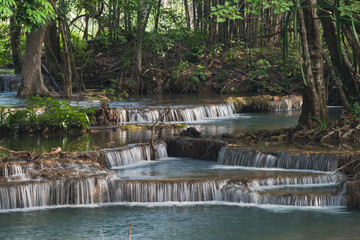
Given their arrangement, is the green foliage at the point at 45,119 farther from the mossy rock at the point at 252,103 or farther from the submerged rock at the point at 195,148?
the mossy rock at the point at 252,103

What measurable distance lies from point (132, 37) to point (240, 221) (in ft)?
69.1

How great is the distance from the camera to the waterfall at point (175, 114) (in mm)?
18484

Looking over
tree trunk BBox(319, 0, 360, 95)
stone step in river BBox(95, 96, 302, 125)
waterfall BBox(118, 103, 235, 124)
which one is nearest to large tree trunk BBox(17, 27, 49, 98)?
stone step in river BBox(95, 96, 302, 125)

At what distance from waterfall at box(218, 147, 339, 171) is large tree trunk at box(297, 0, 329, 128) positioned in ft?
5.90

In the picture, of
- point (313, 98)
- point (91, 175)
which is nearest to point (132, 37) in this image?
point (313, 98)

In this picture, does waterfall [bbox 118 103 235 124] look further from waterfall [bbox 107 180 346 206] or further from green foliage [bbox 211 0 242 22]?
waterfall [bbox 107 180 346 206]

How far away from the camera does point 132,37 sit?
96.4 feet

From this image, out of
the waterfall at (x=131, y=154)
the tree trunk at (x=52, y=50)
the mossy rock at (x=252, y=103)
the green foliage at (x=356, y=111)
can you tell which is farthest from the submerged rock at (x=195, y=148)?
the tree trunk at (x=52, y=50)

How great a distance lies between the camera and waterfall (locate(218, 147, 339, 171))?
38.9 feet

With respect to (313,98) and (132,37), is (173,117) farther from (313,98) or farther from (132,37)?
(132,37)

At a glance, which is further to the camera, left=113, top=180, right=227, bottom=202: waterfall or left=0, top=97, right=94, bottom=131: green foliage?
left=0, top=97, right=94, bottom=131: green foliage

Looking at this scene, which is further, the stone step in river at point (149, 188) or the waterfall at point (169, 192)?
the waterfall at point (169, 192)

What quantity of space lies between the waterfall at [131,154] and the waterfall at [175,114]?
4445 millimetres

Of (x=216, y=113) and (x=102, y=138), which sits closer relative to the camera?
(x=102, y=138)
